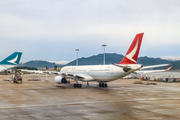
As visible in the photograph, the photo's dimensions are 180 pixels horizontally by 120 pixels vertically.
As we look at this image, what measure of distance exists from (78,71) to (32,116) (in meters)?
26.0

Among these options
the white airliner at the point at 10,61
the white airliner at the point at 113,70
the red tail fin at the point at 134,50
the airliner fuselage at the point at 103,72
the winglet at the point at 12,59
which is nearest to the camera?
the red tail fin at the point at 134,50

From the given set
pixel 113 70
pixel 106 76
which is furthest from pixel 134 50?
pixel 106 76

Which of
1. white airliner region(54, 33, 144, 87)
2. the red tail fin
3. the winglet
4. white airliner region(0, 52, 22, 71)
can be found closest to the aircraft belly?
white airliner region(54, 33, 144, 87)

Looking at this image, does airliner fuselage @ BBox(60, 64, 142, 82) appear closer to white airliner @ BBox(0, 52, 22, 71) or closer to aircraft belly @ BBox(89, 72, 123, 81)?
aircraft belly @ BBox(89, 72, 123, 81)

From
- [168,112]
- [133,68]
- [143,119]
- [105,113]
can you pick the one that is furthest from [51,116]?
[133,68]

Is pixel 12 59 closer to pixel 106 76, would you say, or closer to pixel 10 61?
pixel 10 61

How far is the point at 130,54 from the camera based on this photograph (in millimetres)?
29625

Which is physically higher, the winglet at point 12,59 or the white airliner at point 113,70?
the winglet at point 12,59

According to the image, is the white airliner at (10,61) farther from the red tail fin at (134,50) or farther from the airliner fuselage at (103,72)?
the red tail fin at (134,50)

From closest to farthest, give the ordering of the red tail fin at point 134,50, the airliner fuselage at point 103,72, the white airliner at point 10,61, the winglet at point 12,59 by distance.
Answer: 1. the red tail fin at point 134,50
2. the airliner fuselage at point 103,72
3. the white airliner at point 10,61
4. the winglet at point 12,59

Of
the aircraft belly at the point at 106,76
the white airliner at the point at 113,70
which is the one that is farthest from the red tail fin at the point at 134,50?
the aircraft belly at the point at 106,76

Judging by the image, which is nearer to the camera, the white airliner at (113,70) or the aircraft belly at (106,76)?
the white airliner at (113,70)

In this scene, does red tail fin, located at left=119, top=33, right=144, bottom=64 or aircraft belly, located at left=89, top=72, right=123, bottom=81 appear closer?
red tail fin, located at left=119, top=33, right=144, bottom=64

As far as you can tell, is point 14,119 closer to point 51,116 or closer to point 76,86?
point 51,116
